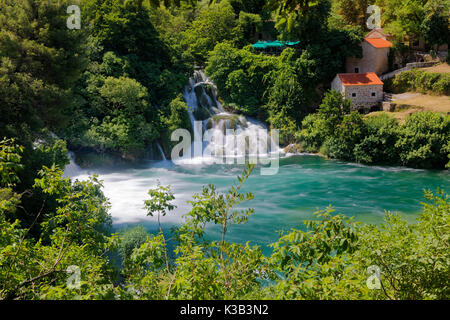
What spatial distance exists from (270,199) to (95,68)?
516 inches

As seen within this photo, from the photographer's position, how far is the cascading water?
24.5 m

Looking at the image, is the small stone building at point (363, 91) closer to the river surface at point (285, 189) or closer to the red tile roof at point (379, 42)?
the red tile roof at point (379, 42)

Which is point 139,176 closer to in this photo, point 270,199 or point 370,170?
point 270,199

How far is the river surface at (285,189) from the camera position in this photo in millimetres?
14336

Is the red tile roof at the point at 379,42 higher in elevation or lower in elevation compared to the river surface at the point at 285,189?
higher

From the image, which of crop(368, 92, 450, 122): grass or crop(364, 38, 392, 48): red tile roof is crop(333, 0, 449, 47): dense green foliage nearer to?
crop(364, 38, 392, 48): red tile roof

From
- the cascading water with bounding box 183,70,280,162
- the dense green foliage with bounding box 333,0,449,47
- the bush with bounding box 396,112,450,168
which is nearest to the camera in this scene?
the bush with bounding box 396,112,450,168

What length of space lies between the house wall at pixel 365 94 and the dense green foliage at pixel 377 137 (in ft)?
4.61

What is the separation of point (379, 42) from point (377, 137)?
9.89m

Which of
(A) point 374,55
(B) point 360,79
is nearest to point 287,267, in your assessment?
(B) point 360,79

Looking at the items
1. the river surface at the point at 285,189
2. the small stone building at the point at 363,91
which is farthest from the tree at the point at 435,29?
the river surface at the point at 285,189

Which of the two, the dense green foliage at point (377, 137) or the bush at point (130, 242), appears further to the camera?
the dense green foliage at point (377, 137)

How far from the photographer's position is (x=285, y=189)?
59.5 ft

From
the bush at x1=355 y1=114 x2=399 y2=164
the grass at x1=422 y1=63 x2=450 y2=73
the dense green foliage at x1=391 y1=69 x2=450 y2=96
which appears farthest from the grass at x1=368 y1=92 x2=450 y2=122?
A: the grass at x1=422 y1=63 x2=450 y2=73
